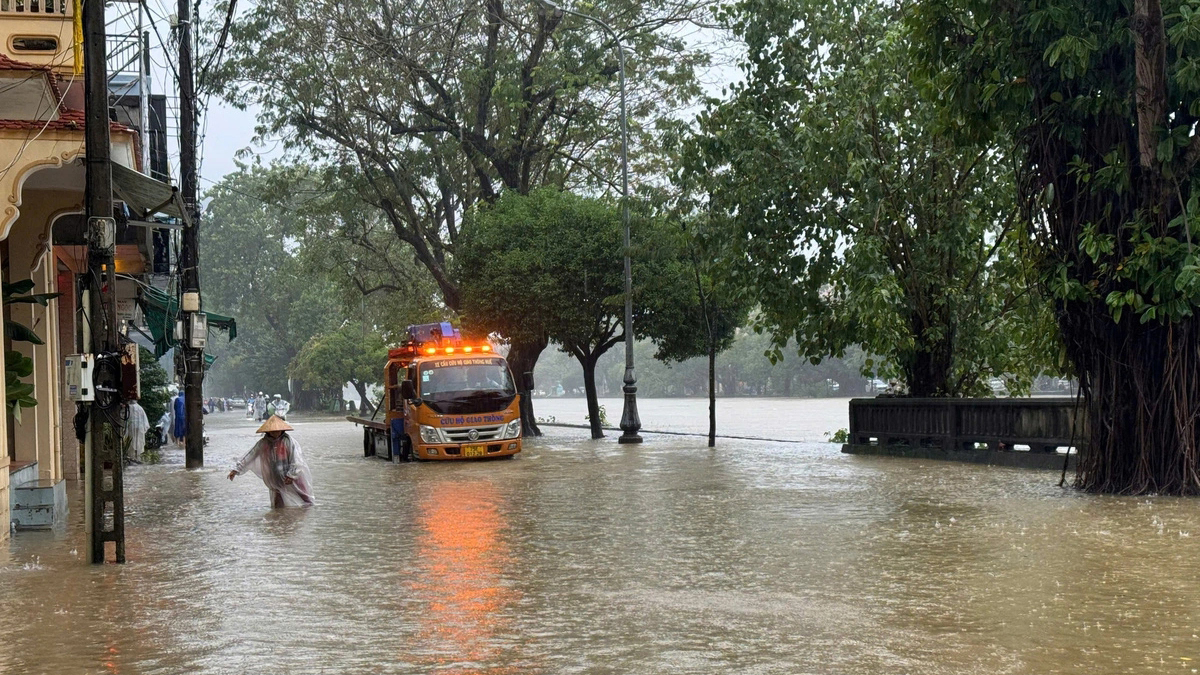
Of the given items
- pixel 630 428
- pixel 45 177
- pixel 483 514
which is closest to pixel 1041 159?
pixel 483 514

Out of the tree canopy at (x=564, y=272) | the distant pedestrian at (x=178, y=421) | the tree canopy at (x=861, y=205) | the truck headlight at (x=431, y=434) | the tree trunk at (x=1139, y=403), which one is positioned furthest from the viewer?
the distant pedestrian at (x=178, y=421)

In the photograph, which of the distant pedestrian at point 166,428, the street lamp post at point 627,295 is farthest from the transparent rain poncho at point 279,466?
the distant pedestrian at point 166,428

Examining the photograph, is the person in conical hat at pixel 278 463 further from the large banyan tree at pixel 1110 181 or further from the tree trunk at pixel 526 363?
the tree trunk at pixel 526 363

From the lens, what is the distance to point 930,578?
35.0ft

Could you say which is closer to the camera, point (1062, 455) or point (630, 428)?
point (1062, 455)

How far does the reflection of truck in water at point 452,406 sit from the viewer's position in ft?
92.0

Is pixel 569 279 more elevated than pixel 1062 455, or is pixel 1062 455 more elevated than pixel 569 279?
pixel 569 279

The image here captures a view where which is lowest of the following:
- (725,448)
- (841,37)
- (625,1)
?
(725,448)

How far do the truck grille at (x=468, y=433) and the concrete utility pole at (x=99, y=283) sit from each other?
1562 cm

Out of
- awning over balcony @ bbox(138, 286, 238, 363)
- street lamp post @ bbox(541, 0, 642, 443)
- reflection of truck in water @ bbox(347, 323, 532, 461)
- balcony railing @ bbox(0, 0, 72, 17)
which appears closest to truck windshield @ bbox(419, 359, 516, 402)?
reflection of truck in water @ bbox(347, 323, 532, 461)

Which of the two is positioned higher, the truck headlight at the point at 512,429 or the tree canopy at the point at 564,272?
the tree canopy at the point at 564,272

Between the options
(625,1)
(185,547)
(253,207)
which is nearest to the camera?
(185,547)

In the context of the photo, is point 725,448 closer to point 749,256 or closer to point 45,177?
point 749,256

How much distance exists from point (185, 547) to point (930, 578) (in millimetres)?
7413
